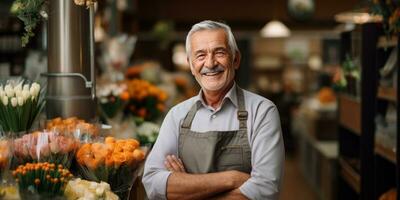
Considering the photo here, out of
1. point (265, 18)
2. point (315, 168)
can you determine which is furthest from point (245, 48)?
point (315, 168)

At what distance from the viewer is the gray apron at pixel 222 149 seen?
2568 mm

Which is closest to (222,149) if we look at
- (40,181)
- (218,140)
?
(218,140)

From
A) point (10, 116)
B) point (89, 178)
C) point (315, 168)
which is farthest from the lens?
point (315, 168)

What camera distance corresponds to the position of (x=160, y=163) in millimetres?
2662

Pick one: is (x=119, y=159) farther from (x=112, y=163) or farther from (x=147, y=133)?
(x=147, y=133)

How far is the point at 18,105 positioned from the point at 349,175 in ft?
12.7

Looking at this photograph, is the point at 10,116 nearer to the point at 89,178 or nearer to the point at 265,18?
the point at 89,178

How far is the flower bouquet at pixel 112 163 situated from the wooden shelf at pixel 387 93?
8.59ft

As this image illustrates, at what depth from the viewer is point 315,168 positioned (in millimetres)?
8695

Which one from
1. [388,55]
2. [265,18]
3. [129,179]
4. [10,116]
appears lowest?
[129,179]

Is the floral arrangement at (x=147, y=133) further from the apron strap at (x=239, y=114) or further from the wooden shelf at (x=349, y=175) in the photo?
the wooden shelf at (x=349, y=175)

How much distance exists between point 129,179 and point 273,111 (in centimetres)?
73

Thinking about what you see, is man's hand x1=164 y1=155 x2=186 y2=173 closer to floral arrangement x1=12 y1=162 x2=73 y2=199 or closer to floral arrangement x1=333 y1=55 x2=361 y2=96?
floral arrangement x1=12 y1=162 x2=73 y2=199

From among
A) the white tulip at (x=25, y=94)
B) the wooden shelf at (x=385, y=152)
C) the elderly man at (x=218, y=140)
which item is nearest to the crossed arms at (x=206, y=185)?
the elderly man at (x=218, y=140)
